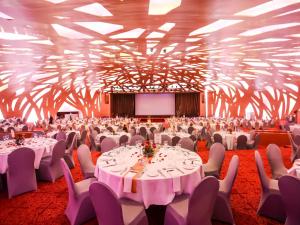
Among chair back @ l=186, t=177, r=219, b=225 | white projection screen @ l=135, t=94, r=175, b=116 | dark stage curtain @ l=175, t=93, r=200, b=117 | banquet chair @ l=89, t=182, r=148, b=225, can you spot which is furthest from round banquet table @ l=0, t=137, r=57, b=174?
dark stage curtain @ l=175, t=93, r=200, b=117

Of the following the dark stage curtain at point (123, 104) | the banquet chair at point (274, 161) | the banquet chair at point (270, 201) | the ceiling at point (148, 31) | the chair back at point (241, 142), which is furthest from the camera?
the dark stage curtain at point (123, 104)

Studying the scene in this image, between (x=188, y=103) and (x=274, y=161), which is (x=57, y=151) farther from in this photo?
(x=188, y=103)

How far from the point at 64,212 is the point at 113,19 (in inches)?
145

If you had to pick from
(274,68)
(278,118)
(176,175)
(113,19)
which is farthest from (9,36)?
(278,118)

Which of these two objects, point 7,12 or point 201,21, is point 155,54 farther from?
point 7,12

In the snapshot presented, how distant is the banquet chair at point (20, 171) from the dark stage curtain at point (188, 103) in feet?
85.8

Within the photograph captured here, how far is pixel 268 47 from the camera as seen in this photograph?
7234 mm

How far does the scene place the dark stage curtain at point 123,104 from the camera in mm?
30828

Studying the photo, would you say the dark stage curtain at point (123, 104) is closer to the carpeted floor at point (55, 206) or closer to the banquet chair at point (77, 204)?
the carpeted floor at point (55, 206)

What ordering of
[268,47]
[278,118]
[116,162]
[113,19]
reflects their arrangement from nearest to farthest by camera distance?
[116,162], [113,19], [268,47], [278,118]

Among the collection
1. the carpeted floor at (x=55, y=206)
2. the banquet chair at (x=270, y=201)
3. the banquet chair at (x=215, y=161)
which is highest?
the banquet chair at (x=215, y=161)

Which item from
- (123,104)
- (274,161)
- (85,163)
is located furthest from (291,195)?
(123,104)

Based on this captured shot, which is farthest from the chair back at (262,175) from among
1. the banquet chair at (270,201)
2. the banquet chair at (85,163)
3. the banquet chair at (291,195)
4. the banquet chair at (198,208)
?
the banquet chair at (85,163)

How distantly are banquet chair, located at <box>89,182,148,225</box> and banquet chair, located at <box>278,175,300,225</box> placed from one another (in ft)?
5.80
